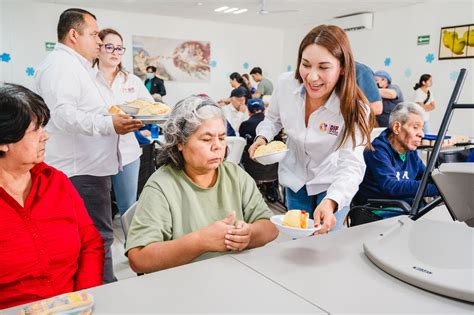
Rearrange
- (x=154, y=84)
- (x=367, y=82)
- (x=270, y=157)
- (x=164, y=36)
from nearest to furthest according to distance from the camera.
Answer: (x=270, y=157), (x=367, y=82), (x=154, y=84), (x=164, y=36)

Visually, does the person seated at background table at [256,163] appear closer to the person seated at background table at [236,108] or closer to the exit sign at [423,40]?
the person seated at background table at [236,108]

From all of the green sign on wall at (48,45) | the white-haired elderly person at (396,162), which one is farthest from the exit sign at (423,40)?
the green sign on wall at (48,45)

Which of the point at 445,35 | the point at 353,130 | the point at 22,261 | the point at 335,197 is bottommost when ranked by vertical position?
the point at 22,261

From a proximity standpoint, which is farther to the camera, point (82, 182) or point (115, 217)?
point (115, 217)

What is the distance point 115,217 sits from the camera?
3.75 metres

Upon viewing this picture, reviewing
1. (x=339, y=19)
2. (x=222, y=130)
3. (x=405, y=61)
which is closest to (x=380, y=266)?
(x=222, y=130)

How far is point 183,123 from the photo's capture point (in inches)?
52.4

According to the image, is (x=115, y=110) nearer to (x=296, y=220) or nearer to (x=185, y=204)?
(x=185, y=204)

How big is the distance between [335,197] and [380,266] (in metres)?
0.37

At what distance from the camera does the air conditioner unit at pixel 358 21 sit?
25.2 feet

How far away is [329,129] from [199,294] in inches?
38.6

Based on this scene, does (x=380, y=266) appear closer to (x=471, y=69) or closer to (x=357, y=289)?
(x=357, y=289)

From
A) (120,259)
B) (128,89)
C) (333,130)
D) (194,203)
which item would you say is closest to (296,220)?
(194,203)

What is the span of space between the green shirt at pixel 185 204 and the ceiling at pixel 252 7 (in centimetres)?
610
